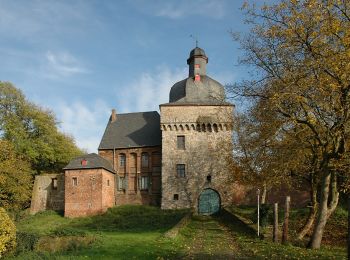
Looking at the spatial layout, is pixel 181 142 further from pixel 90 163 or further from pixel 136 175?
pixel 90 163

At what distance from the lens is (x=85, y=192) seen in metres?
34.2

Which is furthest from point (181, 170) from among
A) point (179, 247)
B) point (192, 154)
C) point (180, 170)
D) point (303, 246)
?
point (303, 246)

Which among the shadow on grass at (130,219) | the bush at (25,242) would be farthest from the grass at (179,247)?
the shadow on grass at (130,219)

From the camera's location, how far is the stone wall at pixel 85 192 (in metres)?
33.8

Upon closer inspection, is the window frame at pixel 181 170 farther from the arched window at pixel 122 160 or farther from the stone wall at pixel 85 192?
the stone wall at pixel 85 192

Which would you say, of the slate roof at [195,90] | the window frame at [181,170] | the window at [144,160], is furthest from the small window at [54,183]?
the slate roof at [195,90]

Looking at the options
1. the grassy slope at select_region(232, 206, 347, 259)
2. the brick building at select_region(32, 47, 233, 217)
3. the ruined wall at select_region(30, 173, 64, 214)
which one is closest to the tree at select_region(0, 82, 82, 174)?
the ruined wall at select_region(30, 173, 64, 214)

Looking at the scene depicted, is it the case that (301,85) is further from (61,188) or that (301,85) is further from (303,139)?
(61,188)

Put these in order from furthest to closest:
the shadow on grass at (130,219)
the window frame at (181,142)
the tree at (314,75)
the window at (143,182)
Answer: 1. the window at (143,182)
2. the window frame at (181,142)
3. the shadow on grass at (130,219)
4. the tree at (314,75)

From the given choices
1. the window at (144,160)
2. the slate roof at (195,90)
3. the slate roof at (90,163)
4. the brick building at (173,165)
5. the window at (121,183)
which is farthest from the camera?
the window at (144,160)

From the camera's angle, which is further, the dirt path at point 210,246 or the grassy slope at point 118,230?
the grassy slope at point 118,230

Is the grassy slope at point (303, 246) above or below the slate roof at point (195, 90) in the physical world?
below

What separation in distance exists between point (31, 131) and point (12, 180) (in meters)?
8.91

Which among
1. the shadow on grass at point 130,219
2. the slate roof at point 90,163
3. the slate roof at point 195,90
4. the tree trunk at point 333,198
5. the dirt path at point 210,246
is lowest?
the shadow on grass at point 130,219
